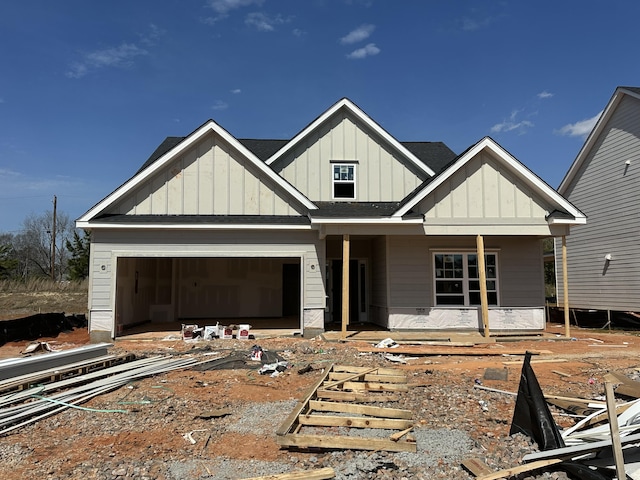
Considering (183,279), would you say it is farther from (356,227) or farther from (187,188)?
(356,227)

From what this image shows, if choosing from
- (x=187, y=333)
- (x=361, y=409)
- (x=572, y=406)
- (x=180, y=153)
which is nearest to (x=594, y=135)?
(x=572, y=406)

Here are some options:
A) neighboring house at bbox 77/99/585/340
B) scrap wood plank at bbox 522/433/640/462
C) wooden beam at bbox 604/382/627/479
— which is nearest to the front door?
neighboring house at bbox 77/99/585/340

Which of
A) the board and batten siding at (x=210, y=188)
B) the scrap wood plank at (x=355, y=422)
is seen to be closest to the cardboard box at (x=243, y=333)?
the board and batten siding at (x=210, y=188)

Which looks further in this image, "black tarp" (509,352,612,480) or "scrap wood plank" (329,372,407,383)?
"scrap wood plank" (329,372,407,383)

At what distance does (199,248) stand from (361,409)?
29.7 ft

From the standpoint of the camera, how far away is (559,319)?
2064 centimetres

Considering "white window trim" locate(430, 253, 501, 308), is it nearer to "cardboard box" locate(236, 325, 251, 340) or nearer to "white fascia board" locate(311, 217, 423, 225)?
"white fascia board" locate(311, 217, 423, 225)

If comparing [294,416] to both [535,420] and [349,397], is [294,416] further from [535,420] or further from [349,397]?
[535,420]

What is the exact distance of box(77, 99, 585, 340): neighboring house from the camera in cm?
1325

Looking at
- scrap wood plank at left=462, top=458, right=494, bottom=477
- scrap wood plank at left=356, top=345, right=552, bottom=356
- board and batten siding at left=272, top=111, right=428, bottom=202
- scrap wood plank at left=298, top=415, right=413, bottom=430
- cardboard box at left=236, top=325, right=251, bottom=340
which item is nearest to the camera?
scrap wood plank at left=462, top=458, right=494, bottom=477

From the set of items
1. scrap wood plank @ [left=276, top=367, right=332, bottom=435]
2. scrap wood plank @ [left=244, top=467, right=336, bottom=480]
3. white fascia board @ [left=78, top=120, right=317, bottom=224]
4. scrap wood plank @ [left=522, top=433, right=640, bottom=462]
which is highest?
white fascia board @ [left=78, top=120, right=317, bottom=224]

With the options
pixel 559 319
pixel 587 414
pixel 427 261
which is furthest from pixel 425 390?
pixel 559 319

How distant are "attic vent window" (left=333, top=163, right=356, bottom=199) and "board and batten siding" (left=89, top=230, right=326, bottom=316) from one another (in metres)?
3.18

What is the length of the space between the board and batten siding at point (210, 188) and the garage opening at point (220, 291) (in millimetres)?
3562
